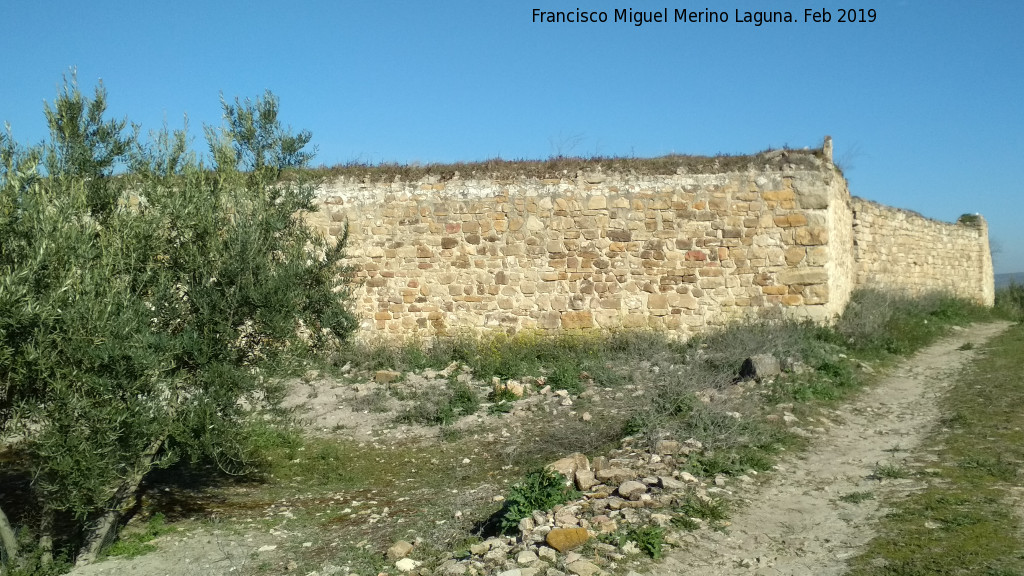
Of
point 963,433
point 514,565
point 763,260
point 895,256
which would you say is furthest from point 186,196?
point 895,256

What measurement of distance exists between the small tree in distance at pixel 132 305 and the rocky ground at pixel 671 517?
829 millimetres

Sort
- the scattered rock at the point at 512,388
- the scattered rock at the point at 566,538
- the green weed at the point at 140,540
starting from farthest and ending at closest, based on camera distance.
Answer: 1. the scattered rock at the point at 512,388
2. the green weed at the point at 140,540
3. the scattered rock at the point at 566,538

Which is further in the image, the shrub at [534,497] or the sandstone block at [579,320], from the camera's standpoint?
the sandstone block at [579,320]

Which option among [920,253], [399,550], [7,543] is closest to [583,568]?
[399,550]

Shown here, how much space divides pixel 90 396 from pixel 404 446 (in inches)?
150

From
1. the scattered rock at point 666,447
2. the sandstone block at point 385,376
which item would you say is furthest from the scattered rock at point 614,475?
the sandstone block at point 385,376

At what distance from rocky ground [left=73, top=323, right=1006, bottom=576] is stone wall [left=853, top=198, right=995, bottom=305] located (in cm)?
701

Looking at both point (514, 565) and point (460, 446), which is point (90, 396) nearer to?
point (514, 565)

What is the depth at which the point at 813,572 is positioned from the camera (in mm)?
4453

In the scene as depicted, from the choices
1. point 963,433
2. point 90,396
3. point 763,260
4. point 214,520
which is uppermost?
point 763,260

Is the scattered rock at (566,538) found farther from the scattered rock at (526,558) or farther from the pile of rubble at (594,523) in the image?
the scattered rock at (526,558)

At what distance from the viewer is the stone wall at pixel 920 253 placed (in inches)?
587

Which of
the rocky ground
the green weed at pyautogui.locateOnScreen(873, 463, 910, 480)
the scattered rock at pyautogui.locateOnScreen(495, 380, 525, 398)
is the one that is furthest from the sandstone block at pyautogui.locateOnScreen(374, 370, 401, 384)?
Result: the green weed at pyautogui.locateOnScreen(873, 463, 910, 480)

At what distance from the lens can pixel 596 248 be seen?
37.9 ft
